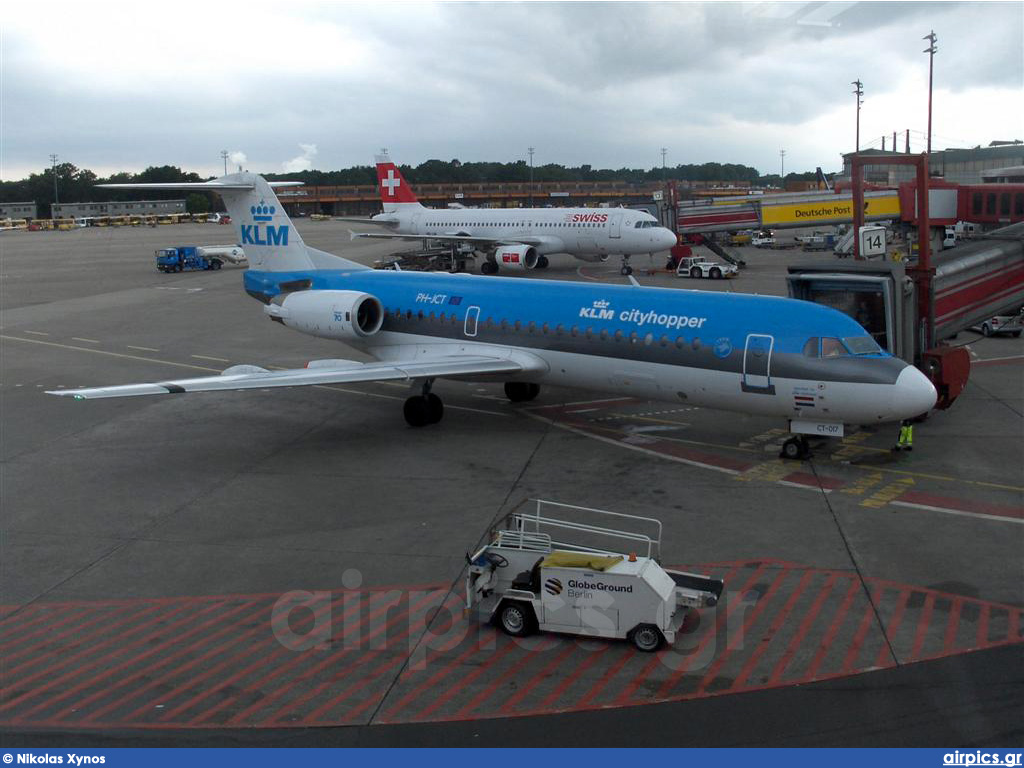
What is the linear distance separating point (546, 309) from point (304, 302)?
7070 mm

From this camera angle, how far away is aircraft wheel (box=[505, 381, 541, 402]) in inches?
989

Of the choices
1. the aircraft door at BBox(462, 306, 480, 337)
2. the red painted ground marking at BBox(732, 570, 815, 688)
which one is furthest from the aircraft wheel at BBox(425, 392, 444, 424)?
the red painted ground marking at BBox(732, 570, 815, 688)

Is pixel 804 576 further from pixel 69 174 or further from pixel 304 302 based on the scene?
pixel 69 174

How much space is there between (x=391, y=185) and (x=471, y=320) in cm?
4464

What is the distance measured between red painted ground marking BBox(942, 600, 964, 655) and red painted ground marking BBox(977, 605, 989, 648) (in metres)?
0.26

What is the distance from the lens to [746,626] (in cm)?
1212

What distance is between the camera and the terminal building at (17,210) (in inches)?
6624

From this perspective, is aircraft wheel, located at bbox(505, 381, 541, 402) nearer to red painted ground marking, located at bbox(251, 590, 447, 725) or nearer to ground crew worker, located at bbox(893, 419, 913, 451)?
ground crew worker, located at bbox(893, 419, 913, 451)

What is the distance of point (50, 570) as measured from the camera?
1452cm

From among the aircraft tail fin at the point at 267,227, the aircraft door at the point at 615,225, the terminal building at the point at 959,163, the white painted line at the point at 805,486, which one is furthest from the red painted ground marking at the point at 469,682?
the terminal building at the point at 959,163

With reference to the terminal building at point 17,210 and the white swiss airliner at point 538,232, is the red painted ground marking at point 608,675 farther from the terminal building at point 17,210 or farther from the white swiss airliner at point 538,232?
the terminal building at point 17,210

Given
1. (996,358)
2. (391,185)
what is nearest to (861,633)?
(996,358)

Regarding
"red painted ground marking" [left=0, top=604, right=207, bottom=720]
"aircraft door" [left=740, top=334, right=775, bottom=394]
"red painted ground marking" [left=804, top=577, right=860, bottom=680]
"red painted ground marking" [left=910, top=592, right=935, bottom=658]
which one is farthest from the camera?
"aircraft door" [left=740, top=334, right=775, bottom=394]

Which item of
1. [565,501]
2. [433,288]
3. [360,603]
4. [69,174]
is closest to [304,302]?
[433,288]
